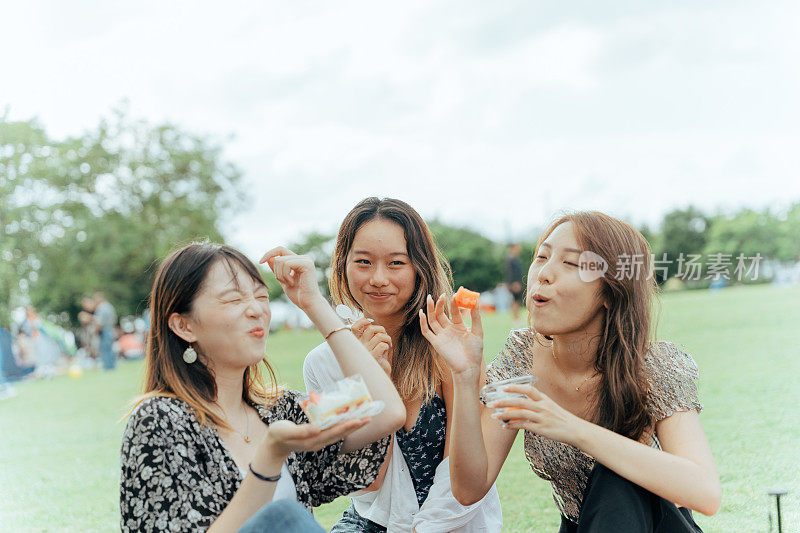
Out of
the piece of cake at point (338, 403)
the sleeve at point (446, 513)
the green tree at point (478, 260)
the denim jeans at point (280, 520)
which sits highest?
the piece of cake at point (338, 403)

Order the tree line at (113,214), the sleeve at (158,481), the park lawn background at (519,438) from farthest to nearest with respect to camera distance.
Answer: the tree line at (113,214), the park lawn background at (519,438), the sleeve at (158,481)

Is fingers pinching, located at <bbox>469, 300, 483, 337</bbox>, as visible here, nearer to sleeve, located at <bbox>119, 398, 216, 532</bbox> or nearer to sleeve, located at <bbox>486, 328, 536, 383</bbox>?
sleeve, located at <bbox>486, 328, 536, 383</bbox>

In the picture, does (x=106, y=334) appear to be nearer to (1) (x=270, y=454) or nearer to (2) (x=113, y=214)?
(2) (x=113, y=214)

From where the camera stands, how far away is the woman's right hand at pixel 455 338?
204 centimetres

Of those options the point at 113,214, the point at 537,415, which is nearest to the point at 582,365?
the point at 537,415

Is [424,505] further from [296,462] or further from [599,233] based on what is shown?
[599,233]

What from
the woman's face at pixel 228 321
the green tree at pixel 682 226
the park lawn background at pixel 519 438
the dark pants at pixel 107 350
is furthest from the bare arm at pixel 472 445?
the dark pants at pixel 107 350

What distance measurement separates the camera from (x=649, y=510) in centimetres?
181

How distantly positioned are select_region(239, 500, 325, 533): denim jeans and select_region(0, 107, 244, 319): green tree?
54.6ft

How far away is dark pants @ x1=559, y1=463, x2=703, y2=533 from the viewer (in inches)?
69.0

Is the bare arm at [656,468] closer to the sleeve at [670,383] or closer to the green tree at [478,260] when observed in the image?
the sleeve at [670,383]

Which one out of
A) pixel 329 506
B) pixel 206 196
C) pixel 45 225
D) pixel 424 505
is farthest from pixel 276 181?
pixel 206 196

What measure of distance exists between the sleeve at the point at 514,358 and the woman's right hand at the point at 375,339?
0.33 m

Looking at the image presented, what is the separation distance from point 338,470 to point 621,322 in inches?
36.1
